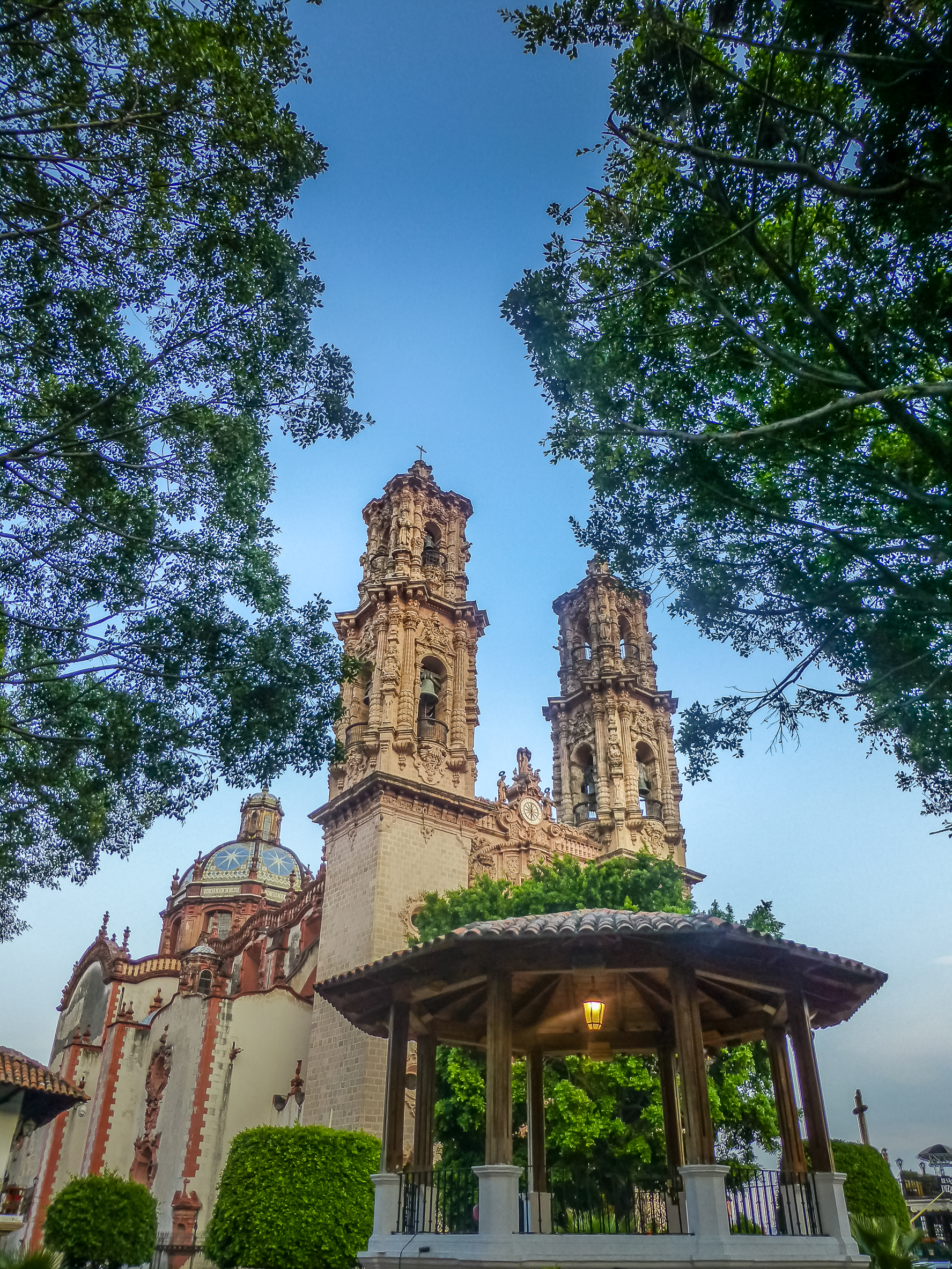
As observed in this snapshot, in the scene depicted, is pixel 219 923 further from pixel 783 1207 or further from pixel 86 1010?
pixel 783 1207

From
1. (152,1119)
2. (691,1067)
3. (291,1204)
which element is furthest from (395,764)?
(691,1067)

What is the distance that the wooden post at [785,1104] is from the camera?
9.95 metres

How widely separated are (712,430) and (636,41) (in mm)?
3825

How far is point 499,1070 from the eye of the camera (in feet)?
31.3

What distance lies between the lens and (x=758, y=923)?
828 inches

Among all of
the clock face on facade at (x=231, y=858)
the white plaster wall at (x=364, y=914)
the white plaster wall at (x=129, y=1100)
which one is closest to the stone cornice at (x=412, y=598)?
the white plaster wall at (x=364, y=914)

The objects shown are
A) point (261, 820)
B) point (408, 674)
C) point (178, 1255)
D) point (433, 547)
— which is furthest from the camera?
point (261, 820)

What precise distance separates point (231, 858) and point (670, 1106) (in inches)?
1769

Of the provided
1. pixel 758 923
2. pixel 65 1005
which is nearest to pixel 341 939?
pixel 758 923

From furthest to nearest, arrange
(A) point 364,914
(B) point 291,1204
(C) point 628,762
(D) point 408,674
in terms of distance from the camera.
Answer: (C) point 628,762, (D) point 408,674, (A) point 364,914, (B) point 291,1204

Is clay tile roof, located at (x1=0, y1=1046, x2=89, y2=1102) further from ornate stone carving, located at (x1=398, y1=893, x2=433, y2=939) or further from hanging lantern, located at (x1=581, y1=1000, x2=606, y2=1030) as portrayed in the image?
hanging lantern, located at (x1=581, y1=1000, x2=606, y2=1030)

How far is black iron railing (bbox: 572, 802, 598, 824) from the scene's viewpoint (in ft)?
114

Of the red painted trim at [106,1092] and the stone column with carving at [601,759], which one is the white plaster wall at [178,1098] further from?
the stone column with carving at [601,759]

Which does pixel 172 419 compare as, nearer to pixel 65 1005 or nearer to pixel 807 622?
pixel 807 622
